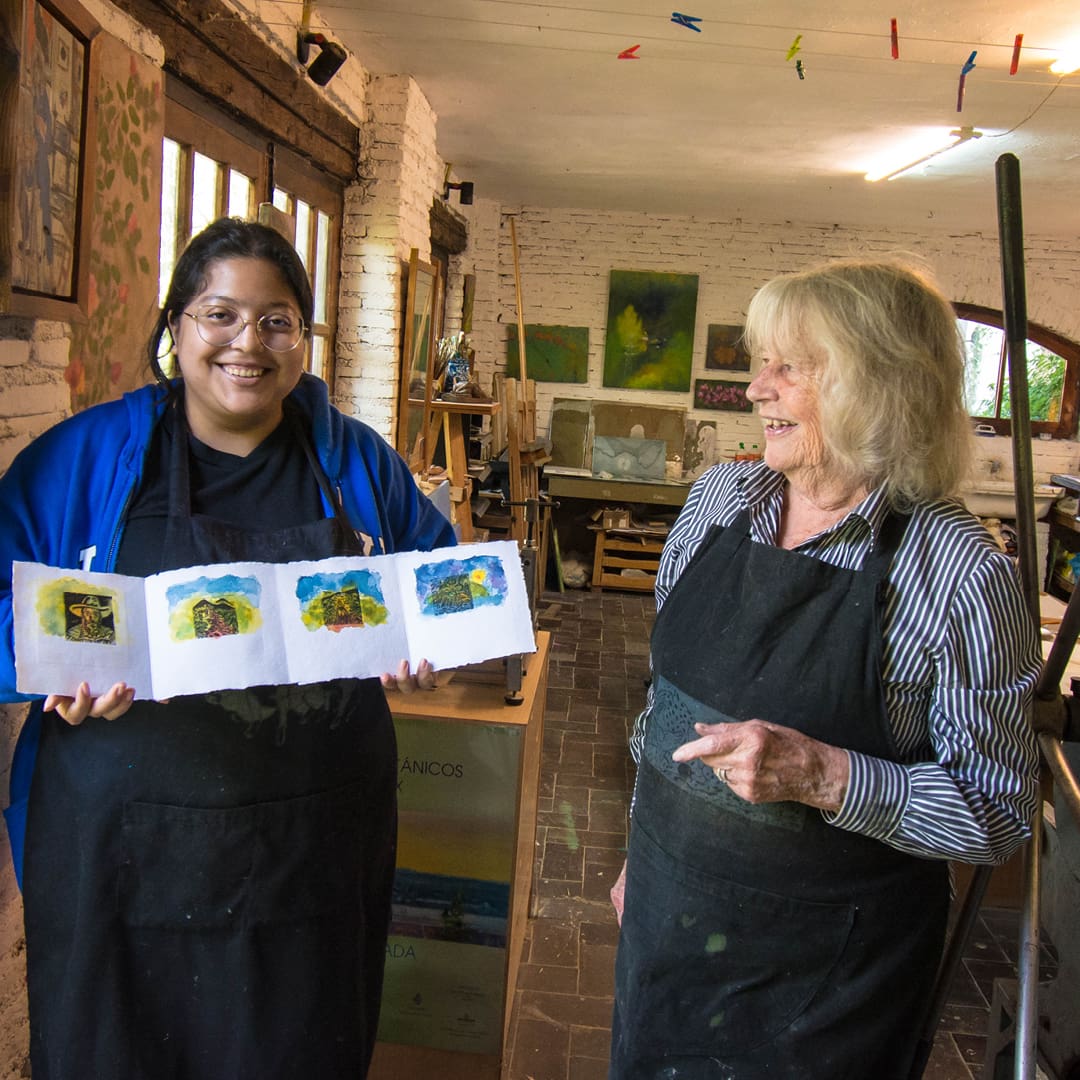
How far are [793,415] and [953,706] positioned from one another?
491 mm

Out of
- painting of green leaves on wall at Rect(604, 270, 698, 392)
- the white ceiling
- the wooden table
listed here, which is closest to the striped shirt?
the white ceiling

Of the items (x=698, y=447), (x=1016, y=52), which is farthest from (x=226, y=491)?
(x=698, y=447)

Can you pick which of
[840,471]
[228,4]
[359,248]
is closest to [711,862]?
[840,471]

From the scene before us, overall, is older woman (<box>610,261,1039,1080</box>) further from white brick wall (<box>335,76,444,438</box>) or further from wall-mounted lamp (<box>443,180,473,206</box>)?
wall-mounted lamp (<box>443,180,473,206</box>)

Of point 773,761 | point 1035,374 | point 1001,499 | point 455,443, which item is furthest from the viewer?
point 1035,374

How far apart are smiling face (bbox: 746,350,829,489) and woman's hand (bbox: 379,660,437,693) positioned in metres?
0.64

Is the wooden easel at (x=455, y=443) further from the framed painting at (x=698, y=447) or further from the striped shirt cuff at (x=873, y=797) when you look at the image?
the striped shirt cuff at (x=873, y=797)

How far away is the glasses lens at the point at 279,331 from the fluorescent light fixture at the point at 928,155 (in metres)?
4.90

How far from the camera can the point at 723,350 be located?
9.23m

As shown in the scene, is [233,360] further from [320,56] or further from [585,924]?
[320,56]

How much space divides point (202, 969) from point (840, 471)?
126 cm

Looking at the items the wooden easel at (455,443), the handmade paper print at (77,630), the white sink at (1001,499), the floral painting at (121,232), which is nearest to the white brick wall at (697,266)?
the white sink at (1001,499)

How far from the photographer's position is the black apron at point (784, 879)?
55.1 inches

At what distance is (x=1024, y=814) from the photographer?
1322mm
